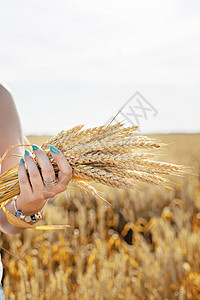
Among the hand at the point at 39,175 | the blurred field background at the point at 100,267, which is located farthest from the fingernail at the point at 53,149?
the blurred field background at the point at 100,267

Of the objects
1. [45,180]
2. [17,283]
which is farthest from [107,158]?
[17,283]

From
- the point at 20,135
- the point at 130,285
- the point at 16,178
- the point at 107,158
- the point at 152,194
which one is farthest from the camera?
the point at 152,194

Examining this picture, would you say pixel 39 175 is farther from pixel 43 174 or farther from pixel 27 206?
pixel 27 206

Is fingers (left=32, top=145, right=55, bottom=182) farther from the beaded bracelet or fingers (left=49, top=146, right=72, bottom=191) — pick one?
the beaded bracelet

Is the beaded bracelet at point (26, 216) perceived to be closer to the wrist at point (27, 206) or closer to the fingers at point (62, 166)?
the wrist at point (27, 206)

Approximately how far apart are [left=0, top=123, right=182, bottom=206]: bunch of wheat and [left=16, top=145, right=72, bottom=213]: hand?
1.2 inches

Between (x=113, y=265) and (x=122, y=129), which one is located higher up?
(x=122, y=129)

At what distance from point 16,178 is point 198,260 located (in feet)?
5.91

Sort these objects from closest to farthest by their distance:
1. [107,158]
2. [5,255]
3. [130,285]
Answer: [107,158] < [130,285] < [5,255]

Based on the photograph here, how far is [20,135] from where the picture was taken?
1633 mm

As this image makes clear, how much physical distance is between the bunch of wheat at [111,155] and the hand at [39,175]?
3cm

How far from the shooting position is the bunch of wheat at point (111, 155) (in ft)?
3.55

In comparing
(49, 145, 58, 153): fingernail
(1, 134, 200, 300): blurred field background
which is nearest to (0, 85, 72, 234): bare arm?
(49, 145, 58, 153): fingernail

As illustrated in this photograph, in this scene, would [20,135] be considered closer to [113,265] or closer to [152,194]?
[113,265]
